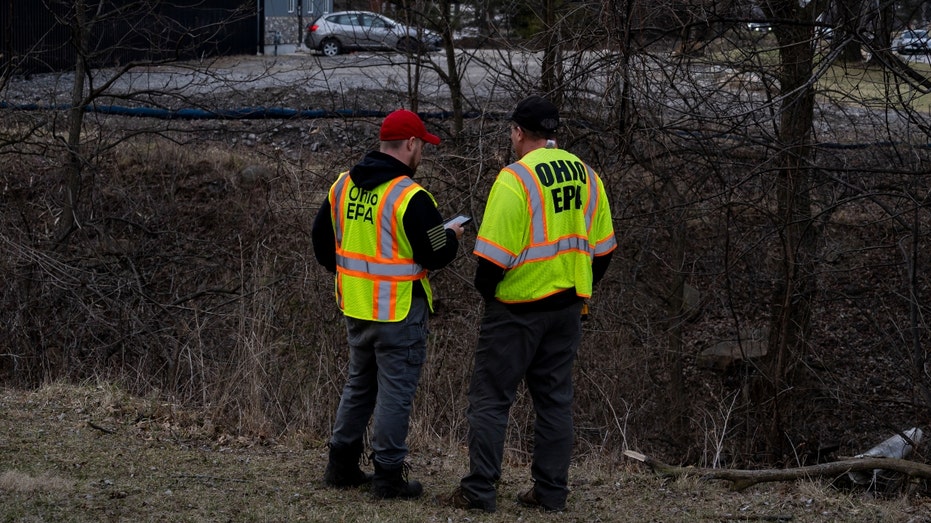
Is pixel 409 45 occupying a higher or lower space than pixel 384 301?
higher

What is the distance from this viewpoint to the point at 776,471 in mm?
5742

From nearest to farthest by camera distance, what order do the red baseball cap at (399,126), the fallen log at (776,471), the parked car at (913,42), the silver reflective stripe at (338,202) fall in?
the red baseball cap at (399,126) < the silver reflective stripe at (338,202) < the fallen log at (776,471) < the parked car at (913,42)

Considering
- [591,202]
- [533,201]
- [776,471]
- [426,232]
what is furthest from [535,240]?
[776,471]

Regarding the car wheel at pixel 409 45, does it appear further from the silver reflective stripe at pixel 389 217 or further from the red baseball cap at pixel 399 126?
the silver reflective stripe at pixel 389 217

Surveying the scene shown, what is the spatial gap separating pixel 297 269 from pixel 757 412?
4686mm

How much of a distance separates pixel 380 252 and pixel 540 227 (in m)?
0.76

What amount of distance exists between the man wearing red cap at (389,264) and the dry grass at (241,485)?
36cm

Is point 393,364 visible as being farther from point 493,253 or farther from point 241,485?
point 241,485

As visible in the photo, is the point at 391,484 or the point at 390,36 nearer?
the point at 391,484

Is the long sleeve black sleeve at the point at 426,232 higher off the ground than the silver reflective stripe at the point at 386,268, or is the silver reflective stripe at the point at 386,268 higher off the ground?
the long sleeve black sleeve at the point at 426,232

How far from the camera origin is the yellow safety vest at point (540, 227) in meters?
4.52

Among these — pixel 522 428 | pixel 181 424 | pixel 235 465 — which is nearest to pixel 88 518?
pixel 235 465

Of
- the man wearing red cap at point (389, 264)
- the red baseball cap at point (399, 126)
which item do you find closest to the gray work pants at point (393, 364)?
the man wearing red cap at point (389, 264)

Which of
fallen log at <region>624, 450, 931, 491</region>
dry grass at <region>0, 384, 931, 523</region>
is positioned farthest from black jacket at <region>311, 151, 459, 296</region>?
fallen log at <region>624, 450, 931, 491</region>
